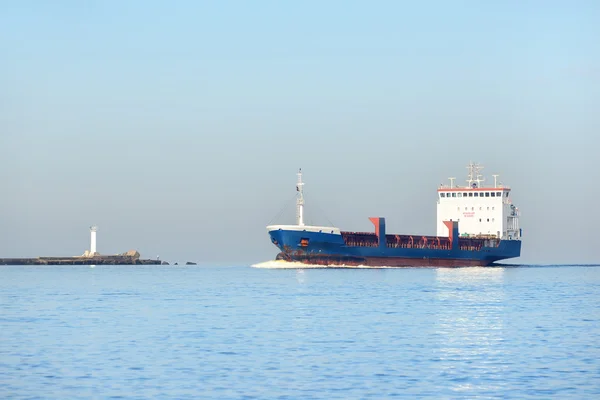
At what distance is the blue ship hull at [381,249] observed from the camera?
78875 millimetres

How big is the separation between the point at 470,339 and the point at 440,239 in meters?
61.5

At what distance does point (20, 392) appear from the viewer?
1922 cm

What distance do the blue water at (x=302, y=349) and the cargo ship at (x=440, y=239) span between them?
106ft

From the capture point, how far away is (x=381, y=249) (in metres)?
84.0

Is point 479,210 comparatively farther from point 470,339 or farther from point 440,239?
point 470,339

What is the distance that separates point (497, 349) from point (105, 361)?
35.7 ft

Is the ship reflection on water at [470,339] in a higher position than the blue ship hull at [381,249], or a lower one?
lower

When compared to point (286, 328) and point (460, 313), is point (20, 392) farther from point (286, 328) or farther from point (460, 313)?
point (460, 313)

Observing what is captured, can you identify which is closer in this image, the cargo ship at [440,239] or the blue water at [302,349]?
the blue water at [302,349]

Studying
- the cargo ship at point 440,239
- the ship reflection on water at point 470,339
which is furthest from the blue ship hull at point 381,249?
the ship reflection on water at point 470,339

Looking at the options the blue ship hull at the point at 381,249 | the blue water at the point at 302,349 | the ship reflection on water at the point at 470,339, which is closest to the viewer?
the blue water at the point at 302,349

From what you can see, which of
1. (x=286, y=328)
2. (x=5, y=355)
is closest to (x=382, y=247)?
(x=286, y=328)

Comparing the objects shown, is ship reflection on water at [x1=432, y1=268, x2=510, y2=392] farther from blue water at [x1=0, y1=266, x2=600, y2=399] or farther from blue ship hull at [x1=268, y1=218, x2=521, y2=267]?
blue ship hull at [x1=268, y1=218, x2=521, y2=267]

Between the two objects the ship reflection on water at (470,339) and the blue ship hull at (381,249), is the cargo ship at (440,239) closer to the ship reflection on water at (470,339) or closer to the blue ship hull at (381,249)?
the blue ship hull at (381,249)
